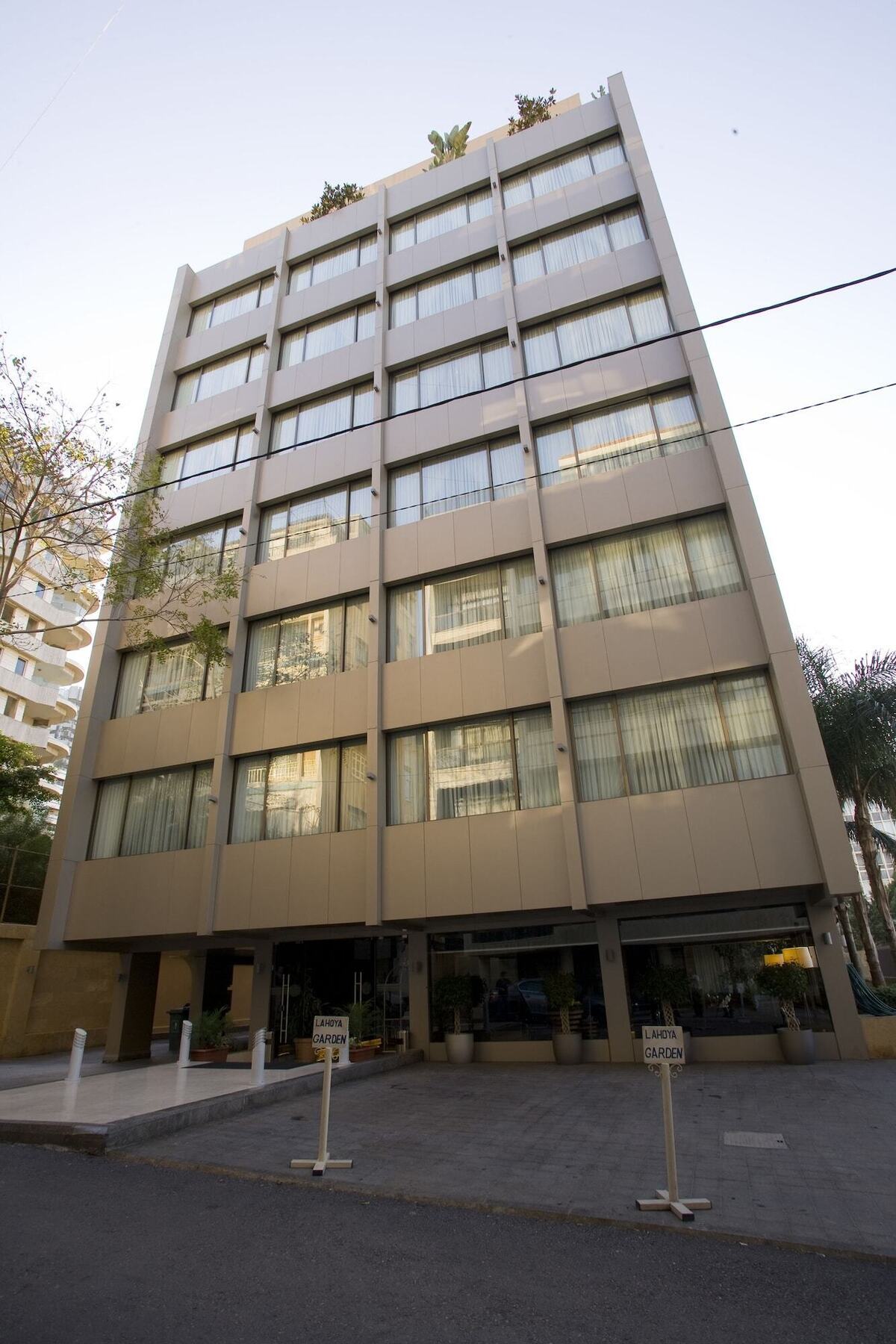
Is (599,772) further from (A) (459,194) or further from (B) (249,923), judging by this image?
(A) (459,194)

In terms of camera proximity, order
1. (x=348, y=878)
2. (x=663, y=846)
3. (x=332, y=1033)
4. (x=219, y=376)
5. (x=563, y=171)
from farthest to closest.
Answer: (x=219, y=376)
(x=563, y=171)
(x=348, y=878)
(x=663, y=846)
(x=332, y=1033)

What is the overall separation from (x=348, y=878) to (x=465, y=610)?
6699mm

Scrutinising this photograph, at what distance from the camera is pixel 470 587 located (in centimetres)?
1659

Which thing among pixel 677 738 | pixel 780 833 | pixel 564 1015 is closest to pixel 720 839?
pixel 780 833

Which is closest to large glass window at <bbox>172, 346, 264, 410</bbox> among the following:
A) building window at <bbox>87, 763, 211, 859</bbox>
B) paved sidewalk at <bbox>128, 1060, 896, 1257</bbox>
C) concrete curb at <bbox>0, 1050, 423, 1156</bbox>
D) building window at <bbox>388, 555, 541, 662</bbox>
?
building window at <bbox>388, 555, 541, 662</bbox>

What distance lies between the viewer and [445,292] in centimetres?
1998

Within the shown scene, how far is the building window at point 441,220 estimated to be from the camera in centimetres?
2066

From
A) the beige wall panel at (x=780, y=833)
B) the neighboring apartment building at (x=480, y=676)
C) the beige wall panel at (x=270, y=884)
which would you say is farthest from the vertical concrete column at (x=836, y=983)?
the beige wall panel at (x=270, y=884)

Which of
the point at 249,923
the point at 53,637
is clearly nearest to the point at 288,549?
the point at 249,923

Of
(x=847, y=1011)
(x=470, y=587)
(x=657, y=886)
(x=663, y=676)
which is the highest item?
(x=470, y=587)

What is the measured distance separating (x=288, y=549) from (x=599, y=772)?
10506 millimetres

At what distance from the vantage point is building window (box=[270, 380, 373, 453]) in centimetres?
1961

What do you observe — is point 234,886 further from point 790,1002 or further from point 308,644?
point 790,1002

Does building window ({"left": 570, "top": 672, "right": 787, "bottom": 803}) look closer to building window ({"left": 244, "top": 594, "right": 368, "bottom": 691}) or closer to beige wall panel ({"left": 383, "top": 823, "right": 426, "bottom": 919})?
beige wall panel ({"left": 383, "top": 823, "right": 426, "bottom": 919})
